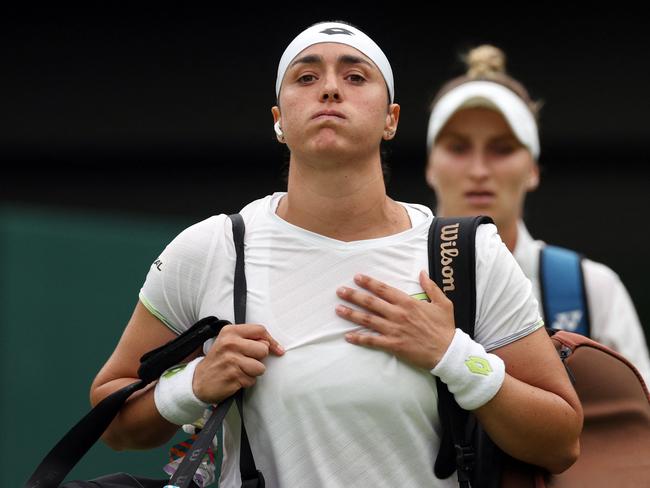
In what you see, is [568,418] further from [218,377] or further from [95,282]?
[95,282]

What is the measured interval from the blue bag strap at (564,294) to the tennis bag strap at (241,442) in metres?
1.78

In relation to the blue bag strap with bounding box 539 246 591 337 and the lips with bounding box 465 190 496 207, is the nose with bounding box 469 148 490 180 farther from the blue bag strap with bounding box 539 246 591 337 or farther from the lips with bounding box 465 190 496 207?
the blue bag strap with bounding box 539 246 591 337

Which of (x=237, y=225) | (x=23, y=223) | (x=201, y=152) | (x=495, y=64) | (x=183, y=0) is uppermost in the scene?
(x=183, y=0)

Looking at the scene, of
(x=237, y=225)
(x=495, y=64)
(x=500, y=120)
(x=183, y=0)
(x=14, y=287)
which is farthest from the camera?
(x=183, y=0)

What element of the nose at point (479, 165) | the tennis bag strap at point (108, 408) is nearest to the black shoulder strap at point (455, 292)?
the tennis bag strap at point (108, 408)

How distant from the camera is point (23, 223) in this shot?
6207 mm

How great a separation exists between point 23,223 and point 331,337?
11.7ft

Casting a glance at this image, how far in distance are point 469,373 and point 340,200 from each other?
58 cm

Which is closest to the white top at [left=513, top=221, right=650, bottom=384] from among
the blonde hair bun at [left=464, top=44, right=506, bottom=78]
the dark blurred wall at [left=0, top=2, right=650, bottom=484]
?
the blonde hair bun at [left=464, top=44, right=506, bottom=78]

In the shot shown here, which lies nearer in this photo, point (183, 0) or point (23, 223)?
point (23, 223)

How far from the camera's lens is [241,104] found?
10453 millimetres

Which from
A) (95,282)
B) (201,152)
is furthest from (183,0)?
(95,282)

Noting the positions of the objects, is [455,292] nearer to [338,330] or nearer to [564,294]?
[338,330]

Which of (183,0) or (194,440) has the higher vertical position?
(183,0)
